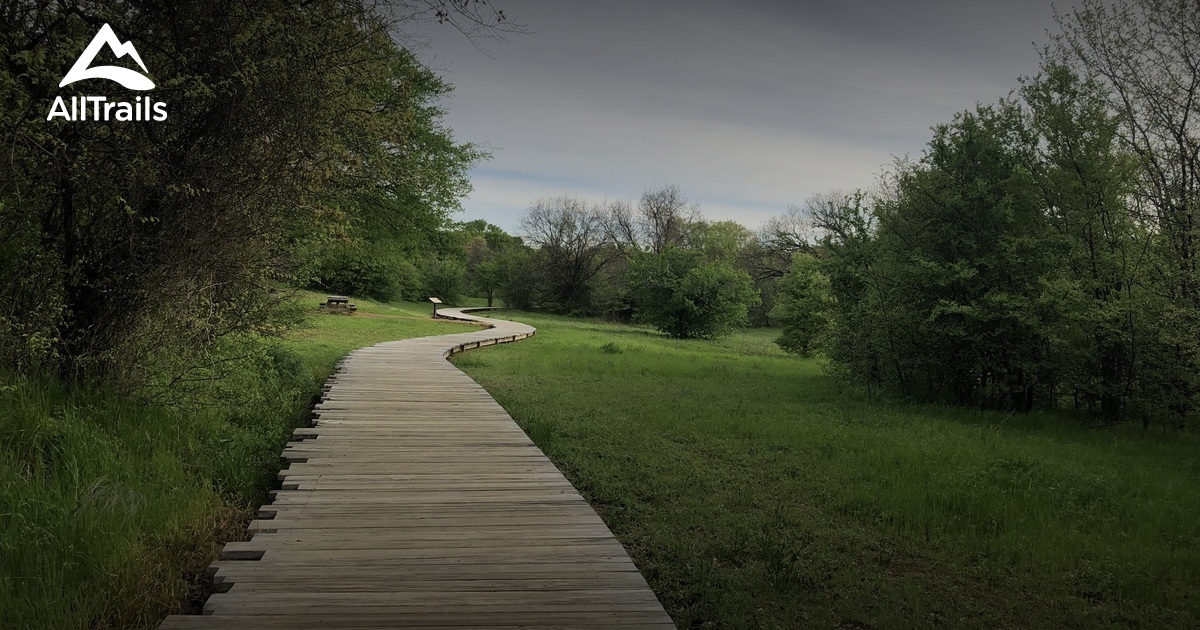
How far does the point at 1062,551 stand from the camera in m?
4.34

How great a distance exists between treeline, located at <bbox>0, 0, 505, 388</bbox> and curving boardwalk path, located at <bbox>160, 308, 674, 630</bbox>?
1758mm

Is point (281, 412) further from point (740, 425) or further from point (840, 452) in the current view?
point (840, 452)

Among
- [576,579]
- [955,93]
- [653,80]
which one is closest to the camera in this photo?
[576,579]

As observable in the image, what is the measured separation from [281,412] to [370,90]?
13.0 feet

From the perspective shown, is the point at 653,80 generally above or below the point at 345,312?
above

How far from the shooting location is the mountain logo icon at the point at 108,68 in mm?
4742

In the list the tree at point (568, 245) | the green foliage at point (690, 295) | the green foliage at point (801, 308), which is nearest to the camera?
the green foliage at point (801, 308)

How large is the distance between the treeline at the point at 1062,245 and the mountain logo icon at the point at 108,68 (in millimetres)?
11142

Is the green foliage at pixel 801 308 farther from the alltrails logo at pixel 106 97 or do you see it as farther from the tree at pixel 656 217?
the tree at pixel 656 217

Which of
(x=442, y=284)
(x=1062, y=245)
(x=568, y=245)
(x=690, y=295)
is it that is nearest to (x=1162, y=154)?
(x=1062, y=245)

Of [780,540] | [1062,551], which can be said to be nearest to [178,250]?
[780,540]

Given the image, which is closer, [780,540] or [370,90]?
[780,540]

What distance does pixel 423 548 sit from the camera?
11.5 ft

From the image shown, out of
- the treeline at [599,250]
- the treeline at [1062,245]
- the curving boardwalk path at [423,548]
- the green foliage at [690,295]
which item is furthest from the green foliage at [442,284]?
the curving boardwalk path at [423,548]
